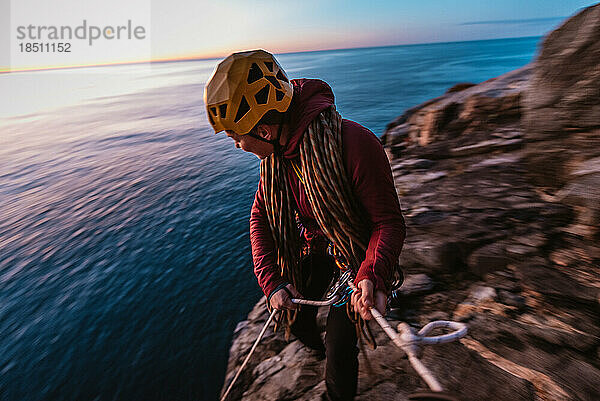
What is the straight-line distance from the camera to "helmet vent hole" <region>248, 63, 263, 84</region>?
1.64 metres

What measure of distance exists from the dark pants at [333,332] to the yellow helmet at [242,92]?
1.22m

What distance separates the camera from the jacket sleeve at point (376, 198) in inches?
65.6

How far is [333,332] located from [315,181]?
99cm

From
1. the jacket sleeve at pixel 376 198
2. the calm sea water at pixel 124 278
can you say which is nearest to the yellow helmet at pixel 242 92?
the jacket sleeve at pixel 376 198

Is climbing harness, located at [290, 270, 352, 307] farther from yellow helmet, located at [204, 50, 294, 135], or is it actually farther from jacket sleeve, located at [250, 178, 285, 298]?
yellow helmet, located at [204, 50, 294, 135]

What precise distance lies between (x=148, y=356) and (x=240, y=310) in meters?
1.72

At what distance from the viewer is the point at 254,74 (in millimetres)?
1653

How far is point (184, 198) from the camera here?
38.0 ft

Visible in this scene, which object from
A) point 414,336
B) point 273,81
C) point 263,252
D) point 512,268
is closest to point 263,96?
point 273,81

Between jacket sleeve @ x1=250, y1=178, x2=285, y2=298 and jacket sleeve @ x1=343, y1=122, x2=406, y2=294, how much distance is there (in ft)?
2.08

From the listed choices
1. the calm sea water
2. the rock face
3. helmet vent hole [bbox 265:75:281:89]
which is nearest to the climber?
helmet vent hole [bbox 265:75:281:89]

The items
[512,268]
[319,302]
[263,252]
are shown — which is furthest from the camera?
[512,268]

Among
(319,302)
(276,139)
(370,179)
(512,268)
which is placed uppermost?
(276,139)

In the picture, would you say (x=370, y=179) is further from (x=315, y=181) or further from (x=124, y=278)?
(x=124, y=278)
